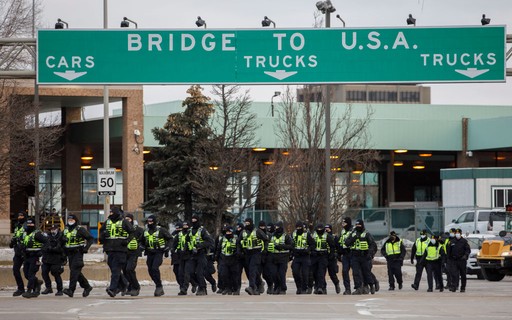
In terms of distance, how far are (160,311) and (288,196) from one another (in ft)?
78.8

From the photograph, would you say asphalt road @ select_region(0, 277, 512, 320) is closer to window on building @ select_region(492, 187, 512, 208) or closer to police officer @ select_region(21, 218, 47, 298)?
police officer @ select_region(21, 218, 47, 298)

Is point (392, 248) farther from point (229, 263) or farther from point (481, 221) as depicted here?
point (481, 221)

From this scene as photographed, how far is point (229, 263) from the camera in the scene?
28.2 meters

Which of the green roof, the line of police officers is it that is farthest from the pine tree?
the line of police officers

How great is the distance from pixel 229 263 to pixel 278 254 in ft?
4.12

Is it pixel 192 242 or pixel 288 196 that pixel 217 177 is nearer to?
pixel 288 196

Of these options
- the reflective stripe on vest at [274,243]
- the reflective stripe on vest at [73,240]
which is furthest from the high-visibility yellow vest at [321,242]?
the reflective stripe on vest at [73,240]

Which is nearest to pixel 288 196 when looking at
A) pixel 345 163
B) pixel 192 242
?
pixel 345 163

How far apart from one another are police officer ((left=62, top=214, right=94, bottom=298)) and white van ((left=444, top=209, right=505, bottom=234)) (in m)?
20.9

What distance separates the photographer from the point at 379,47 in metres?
25.9

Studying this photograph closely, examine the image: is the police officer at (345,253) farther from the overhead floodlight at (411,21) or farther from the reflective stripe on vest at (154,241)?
the overhead floodlight at (411,21)

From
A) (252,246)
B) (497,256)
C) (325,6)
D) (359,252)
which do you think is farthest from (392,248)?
(325,6)

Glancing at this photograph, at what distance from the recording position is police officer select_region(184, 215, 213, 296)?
27719 mm

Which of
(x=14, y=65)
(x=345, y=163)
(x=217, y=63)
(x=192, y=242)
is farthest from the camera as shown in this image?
(x=345, y=163)
